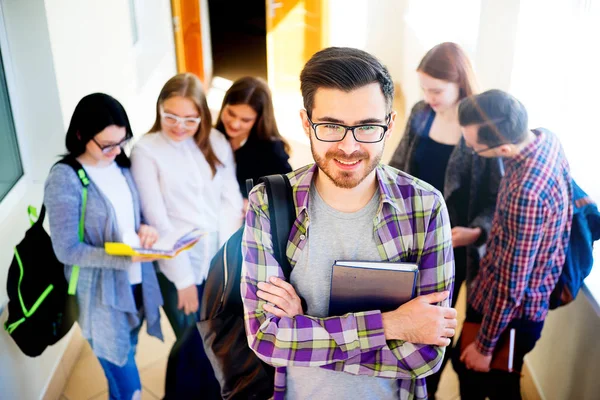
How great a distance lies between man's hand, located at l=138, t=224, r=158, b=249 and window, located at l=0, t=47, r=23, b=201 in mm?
653

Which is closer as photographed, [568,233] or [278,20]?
[568,233]

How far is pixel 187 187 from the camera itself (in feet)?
7.47

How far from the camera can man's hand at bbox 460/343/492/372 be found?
2252 millimetres

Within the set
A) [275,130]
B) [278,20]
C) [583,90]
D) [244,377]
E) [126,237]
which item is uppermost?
[278,20]

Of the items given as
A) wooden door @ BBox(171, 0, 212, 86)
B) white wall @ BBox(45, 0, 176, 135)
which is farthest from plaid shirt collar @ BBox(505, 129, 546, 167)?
wooden door @ BBox(171, 0, 212, 86)

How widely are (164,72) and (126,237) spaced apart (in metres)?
1.24

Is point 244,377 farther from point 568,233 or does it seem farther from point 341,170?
point 568,233

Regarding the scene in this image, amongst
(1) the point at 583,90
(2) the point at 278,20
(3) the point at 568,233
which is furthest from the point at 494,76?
(2) the point at 278,20

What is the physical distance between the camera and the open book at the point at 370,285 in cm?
130

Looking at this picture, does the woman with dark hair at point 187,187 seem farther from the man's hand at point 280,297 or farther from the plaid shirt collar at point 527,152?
the plaid shirt collar at point 527,152

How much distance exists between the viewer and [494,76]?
2.62 meters

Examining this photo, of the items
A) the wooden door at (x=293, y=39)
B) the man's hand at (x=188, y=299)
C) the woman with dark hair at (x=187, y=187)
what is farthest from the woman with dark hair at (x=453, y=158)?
the wooden door at (x=293, y=39)

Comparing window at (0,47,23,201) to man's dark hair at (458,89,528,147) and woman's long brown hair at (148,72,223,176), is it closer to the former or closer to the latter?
woman's long brown hair at (148,72,223,176)

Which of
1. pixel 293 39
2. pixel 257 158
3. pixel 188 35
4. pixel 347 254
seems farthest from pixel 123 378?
pixel 293 39
